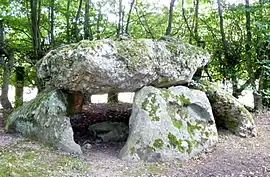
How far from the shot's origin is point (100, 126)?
7.81 m

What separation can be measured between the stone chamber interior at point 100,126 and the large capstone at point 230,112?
209 centimetres

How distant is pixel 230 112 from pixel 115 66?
10.1 ft

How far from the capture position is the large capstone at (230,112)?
7582 mm

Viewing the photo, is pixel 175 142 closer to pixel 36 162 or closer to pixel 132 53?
pixel 132 53

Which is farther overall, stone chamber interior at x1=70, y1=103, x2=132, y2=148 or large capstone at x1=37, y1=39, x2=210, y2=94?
stone chamber interior at x1=70, y1=103, x2=132, y2=148

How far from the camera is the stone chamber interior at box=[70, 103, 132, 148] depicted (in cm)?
747

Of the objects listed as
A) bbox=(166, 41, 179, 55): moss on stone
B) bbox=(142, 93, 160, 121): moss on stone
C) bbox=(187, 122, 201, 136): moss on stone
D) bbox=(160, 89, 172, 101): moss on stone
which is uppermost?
bbox=(166, 41, 179, 55): moss on stone

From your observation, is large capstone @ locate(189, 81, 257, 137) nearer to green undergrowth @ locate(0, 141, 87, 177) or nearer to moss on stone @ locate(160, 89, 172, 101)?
moss on stone @ locate(160, 89, 172, 101)

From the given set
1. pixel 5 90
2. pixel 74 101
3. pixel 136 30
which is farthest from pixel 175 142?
pixel 136 30

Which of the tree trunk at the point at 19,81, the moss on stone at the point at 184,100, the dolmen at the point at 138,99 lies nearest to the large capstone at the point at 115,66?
the dolmen at the point at 138,99

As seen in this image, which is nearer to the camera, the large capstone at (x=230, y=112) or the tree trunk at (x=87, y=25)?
the large capstone at (x=230, y=112)

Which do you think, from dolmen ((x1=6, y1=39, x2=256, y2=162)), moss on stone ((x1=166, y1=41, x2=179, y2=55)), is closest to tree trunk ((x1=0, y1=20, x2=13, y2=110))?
dolmen ((x1=6, y1=39, x2=256, y2=162))

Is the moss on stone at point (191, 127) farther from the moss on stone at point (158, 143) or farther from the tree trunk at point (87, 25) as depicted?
the tree trunk at point (87, 25)

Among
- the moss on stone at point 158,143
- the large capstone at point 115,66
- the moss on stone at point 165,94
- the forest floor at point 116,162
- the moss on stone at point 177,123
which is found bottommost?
the forest floor at point 116,162
